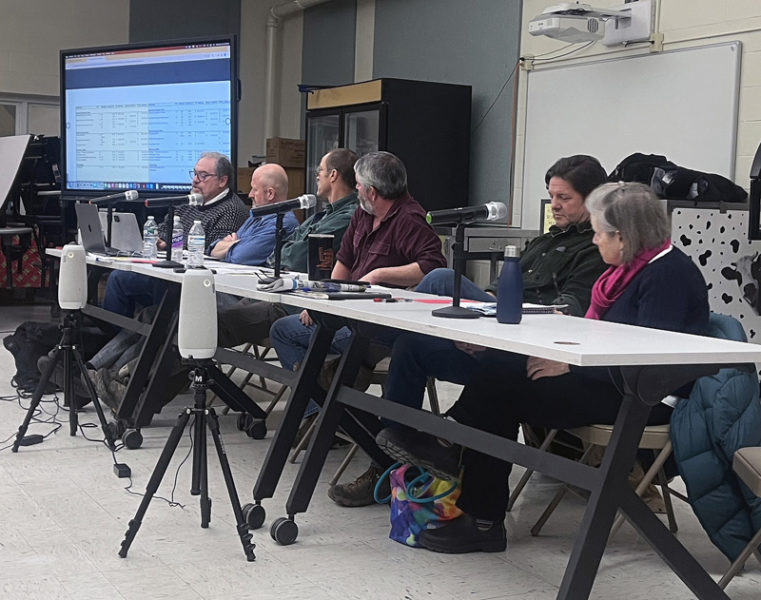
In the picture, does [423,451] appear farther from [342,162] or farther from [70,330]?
[342,162]

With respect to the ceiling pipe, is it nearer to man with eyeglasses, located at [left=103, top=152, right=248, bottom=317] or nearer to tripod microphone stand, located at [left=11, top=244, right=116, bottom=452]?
man with eyeglasses, located at [left=103, top=152, right=248, bottom=317]

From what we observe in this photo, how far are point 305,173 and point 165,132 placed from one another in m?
2.82

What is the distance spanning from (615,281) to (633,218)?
19 centimetres

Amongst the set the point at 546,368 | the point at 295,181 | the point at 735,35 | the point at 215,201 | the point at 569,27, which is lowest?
the point at 546,368

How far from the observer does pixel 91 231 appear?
464 centimetres

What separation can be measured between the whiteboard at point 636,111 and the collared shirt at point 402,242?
2250 millimetres

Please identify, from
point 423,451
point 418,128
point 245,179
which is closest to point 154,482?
point 423,451

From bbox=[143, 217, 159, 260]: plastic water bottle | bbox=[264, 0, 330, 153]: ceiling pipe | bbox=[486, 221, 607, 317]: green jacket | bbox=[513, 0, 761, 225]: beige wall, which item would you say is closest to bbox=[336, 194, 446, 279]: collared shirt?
bbox=[486, 221, 607, 317]: green jacket

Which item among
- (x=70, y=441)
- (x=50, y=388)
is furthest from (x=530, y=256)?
Result: (x=50, y=388)

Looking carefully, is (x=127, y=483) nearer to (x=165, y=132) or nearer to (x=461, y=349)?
(x=461, y=349)

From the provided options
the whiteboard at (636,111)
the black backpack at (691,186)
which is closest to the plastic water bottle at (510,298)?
the black backpack at (691,186)

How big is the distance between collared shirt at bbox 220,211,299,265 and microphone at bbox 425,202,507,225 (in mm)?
1836

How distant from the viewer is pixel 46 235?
7414mm

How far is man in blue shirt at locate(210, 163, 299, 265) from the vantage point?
4523 millimetres
